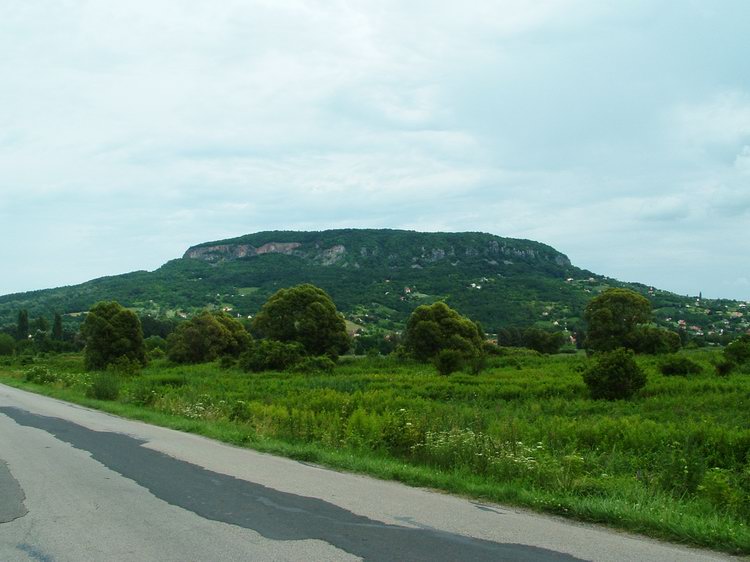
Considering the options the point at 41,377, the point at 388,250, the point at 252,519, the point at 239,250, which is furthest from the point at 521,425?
the point at 239,250

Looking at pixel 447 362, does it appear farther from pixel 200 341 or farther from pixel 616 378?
pixel 200 341

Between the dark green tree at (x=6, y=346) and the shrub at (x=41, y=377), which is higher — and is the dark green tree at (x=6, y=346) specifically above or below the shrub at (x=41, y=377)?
below

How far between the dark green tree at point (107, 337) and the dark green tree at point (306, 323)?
11422 millimetres

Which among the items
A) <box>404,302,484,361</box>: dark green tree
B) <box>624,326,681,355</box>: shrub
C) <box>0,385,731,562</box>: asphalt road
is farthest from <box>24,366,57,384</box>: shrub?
<box>624,326,681,355</box>: shrub

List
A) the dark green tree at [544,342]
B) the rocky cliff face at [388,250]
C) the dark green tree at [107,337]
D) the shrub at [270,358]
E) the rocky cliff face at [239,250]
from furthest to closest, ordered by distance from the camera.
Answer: the rocky cliff face at [239,250] → the rocky cliff face at [388,250] → the dark green tree at [544,342] → the dark green tree at [107,337] → the shrub at [270,358]

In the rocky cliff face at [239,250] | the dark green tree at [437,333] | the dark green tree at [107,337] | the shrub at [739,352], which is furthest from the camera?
the rocky cliff face at [239,250]

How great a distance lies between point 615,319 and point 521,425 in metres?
42.9

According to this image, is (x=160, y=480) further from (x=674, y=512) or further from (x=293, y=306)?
(x=293, y=306)

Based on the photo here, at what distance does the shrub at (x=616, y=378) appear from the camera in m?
26.7

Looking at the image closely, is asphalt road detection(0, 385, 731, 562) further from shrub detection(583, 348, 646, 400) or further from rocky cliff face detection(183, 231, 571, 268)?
rocky cliff face detection(183, 231, 571, 268)

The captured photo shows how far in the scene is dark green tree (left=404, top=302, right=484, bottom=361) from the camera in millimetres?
52969

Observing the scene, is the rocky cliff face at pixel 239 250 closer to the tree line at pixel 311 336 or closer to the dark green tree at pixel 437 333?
the tree line at pixel 311 336

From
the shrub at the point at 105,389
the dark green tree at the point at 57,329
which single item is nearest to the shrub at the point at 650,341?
the shrub at the point at 105,389

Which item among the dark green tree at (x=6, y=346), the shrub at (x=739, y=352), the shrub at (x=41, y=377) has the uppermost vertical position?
the shrub at (x=739, y=352)
